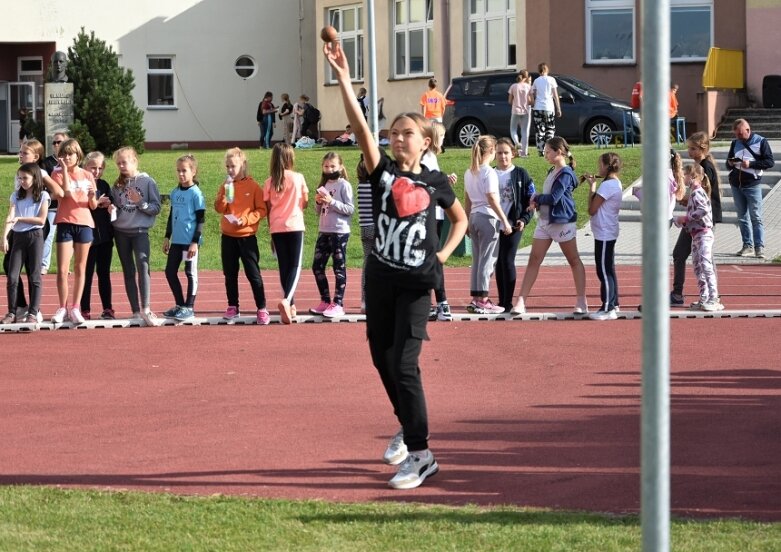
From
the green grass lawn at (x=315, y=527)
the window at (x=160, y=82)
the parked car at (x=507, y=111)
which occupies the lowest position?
the green grass lawn at (x=315, y=527)

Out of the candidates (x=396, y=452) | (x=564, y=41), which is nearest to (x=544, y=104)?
(x=564, y=41)

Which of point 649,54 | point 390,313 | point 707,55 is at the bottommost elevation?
point 390,313

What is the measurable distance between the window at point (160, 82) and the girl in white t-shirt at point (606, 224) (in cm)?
3443

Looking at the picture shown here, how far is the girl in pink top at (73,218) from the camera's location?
547 inches

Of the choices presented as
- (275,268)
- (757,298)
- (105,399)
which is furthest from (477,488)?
(275,268)

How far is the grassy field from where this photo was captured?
22.6 m

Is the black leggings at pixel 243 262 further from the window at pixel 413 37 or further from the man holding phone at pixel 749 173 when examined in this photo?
the window at pixel 413 37

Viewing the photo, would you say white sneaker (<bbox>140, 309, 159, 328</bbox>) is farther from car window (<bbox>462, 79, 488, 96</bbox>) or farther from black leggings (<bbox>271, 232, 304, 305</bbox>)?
car window (<bbox>462, 79, 488, 96</bbox>)

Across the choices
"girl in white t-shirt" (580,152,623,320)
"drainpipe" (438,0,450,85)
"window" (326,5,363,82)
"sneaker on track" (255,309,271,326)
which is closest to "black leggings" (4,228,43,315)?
"sneaker on track" (255,309,271,326)

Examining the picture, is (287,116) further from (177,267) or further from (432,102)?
(177,267)

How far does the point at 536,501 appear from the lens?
671 cm

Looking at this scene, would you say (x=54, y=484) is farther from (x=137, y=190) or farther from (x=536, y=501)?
(x=137, y=190)

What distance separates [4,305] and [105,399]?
7.76 m

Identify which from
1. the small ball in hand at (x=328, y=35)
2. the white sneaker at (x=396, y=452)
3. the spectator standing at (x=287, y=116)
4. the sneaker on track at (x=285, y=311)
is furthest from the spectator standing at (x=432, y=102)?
the small ball in hand at (x=328, y=35)
